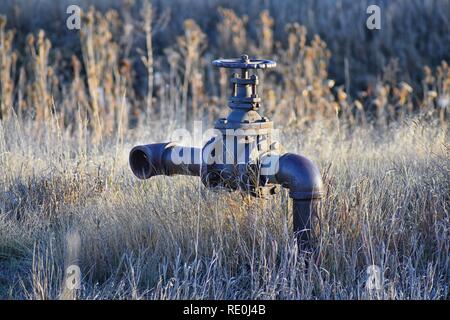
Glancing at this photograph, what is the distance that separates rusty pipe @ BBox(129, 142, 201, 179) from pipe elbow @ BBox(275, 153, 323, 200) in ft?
1.53

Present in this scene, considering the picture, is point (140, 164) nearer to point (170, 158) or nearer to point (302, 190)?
point (170, 158)

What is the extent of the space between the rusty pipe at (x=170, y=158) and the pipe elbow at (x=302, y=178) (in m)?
0.47

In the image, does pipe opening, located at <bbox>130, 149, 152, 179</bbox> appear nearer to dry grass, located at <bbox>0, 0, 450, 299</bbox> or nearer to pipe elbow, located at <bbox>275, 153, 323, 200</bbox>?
dry grass, located at <bbox>0, 0, 450, 299</bbox>

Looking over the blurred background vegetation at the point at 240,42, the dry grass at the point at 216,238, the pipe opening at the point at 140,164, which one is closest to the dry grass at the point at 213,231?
the dry grass at the point at 216,238

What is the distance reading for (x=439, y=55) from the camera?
8234mm

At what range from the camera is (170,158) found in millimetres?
3357

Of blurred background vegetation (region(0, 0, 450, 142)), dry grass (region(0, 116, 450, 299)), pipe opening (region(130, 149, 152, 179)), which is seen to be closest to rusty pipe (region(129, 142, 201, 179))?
pipe opening (region(130, 149, 152, 179))

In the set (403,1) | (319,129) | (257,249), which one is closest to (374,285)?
(257,249)

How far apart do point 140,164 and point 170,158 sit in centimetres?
23

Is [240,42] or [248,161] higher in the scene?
[240,42]

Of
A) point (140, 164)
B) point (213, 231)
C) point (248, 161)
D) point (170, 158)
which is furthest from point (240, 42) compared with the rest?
point (213, 231)

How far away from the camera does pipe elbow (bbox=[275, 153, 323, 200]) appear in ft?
9.89

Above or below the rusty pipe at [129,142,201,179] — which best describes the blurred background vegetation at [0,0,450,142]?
above

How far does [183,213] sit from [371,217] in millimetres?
850
